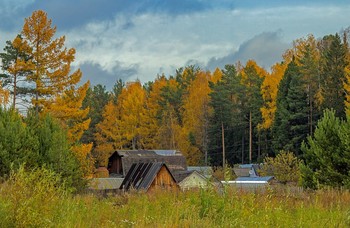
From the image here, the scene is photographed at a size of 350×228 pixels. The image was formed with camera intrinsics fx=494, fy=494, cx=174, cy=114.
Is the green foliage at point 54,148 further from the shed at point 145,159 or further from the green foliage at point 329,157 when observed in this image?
the shed at point 145,159

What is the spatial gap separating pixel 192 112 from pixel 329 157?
158ft

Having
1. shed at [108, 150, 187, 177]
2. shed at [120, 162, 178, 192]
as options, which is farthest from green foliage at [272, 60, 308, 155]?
shed at [120, 162, 178, 192]

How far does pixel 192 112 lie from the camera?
69.9m

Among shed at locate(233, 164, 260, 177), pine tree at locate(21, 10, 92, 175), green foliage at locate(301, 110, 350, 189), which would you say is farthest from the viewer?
shed at locate(233, 164, 260, 177)

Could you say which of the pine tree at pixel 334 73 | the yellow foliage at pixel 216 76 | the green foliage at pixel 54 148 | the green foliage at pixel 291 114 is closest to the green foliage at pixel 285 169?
the pine tree at pixel 334 73

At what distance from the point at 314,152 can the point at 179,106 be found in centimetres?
5320

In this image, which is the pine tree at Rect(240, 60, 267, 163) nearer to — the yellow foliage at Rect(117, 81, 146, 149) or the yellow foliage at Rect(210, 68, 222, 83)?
the yellow foliage at Rect(210, 68, 222, 83)

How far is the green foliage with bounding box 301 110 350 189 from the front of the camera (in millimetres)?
21281

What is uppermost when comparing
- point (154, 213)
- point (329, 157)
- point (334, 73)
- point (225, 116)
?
point (334, 73)

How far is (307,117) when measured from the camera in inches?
2315

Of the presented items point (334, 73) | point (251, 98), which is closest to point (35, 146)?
point (334, 73)

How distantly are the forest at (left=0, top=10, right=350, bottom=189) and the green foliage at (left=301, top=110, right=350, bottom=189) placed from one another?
0.15 ft

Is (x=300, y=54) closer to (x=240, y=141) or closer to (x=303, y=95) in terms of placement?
(x=303, y=95)

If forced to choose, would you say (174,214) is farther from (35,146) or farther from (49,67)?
(49,67)
